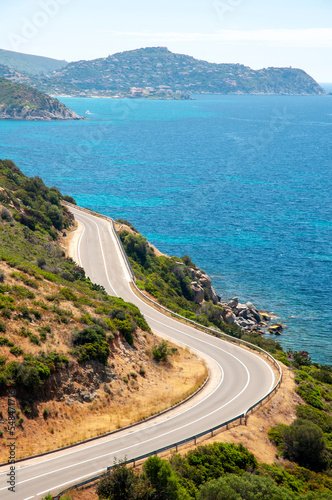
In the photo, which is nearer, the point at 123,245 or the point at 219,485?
the point at 219,485

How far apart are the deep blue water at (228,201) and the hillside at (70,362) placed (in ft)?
82.5

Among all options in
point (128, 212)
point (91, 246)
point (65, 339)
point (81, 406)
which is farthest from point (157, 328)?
point (128, 212)

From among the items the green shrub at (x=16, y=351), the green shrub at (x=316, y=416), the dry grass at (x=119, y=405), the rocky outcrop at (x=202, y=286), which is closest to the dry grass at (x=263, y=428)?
the green shrub at (x=316, y=416)

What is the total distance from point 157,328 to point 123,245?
23.8m

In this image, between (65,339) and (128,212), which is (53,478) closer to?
(65,339)

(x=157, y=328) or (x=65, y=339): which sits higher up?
(x=65, y=339)

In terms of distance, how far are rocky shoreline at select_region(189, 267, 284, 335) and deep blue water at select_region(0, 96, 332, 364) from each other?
96.2 inches

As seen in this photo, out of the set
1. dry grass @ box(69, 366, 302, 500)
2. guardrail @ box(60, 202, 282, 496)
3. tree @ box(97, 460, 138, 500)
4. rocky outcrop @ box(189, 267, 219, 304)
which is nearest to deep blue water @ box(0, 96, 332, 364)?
rocky outcrop @ box(189, 267, 219, 304)

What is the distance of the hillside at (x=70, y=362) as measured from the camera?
22078mm

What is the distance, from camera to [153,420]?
24.6 metres

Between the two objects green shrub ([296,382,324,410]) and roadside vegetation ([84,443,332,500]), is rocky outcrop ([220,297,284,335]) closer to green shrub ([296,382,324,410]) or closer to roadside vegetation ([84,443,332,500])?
green shrub ([296,382,324,410])

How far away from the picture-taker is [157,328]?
3969 centimetres

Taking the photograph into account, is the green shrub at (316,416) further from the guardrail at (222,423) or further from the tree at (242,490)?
the tree at (242,490)

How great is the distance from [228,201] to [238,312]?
2274 inches
